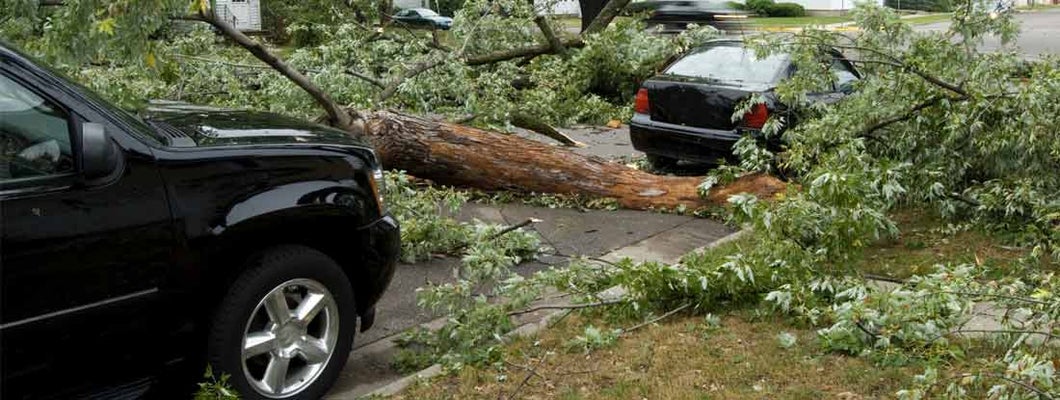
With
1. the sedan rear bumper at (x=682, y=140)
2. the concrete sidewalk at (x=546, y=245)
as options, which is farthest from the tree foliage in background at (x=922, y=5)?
the concrete sidewalk at (x=546, y=245)

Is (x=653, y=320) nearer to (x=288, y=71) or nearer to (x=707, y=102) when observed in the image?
(x=288, y=71)

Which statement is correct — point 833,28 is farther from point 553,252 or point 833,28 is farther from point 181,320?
point 181,320

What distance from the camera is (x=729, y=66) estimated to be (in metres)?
10.3

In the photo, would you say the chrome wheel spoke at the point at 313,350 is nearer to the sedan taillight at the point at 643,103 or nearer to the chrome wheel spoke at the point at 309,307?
the chrome wheel spoke at the point at 309,307

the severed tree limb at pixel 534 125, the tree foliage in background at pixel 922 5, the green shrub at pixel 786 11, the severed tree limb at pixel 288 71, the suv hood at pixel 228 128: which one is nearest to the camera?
the suv hood at pixel 228 128

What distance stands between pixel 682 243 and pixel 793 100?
1483 mm

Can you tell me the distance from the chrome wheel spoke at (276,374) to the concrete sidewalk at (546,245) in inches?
16.0

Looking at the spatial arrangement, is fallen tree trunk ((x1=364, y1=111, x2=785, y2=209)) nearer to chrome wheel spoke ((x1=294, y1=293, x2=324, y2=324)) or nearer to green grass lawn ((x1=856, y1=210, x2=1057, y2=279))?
green grass lawn ((x1=856, y1=210, x2=1057, y2=279))

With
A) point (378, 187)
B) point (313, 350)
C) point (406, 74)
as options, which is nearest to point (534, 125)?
point (406, 74)

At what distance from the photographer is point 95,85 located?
8.04 m

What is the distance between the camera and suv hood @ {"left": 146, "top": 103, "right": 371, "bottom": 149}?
14.4ft

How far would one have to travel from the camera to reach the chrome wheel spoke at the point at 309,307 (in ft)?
15.0

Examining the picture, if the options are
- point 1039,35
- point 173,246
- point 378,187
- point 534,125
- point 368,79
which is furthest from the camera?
point 1039,35

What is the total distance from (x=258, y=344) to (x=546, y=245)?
11.8ft
